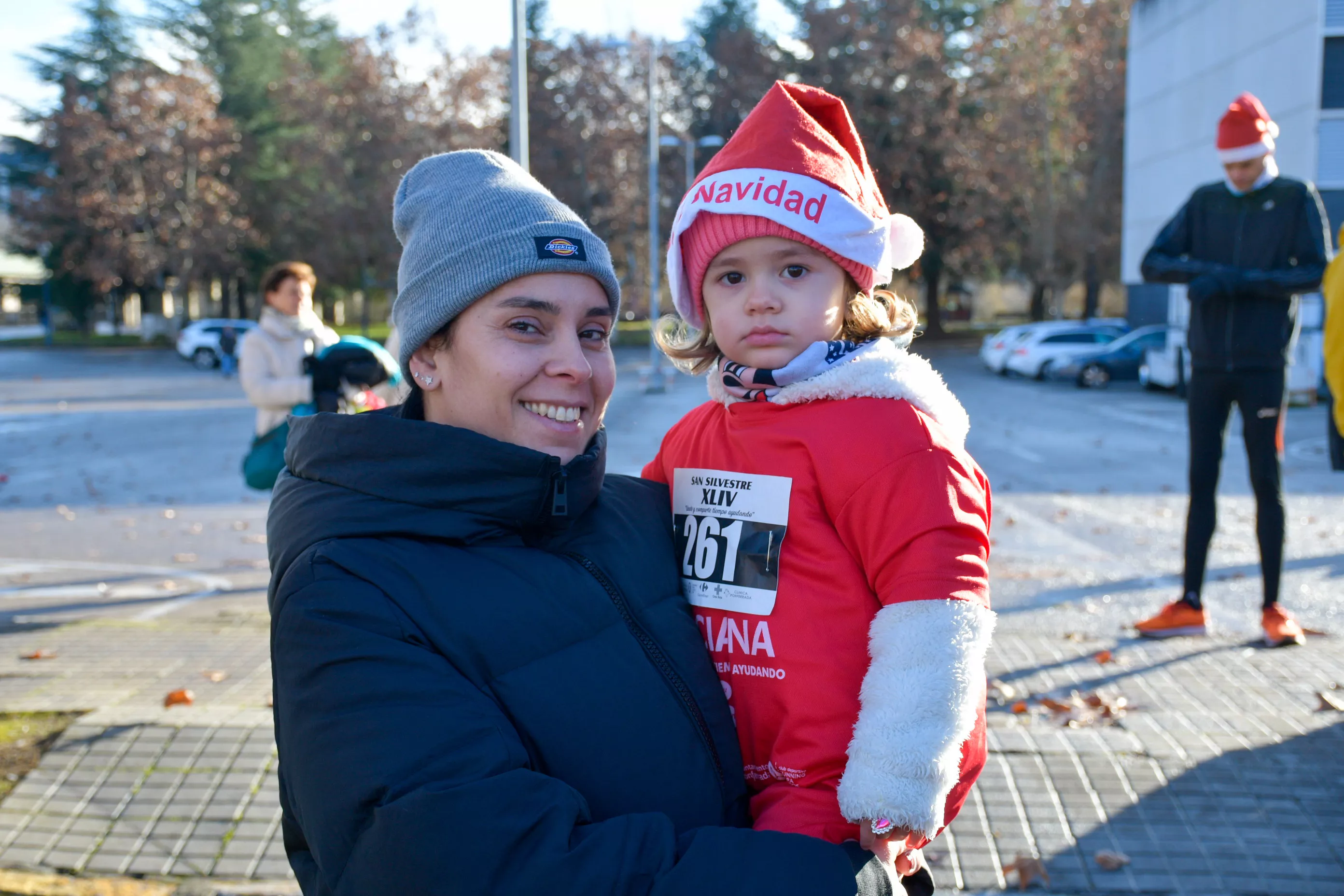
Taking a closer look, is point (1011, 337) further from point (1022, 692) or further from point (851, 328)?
point (851, 328)

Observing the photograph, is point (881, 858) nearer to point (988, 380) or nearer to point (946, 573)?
point (946, 573)

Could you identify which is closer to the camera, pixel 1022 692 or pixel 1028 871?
pixel 1028 871

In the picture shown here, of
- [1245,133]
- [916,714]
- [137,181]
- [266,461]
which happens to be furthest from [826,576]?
[137,181]

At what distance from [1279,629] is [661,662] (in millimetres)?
5112

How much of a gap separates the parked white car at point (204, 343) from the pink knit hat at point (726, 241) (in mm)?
38646

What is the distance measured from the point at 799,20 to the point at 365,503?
1930 inches

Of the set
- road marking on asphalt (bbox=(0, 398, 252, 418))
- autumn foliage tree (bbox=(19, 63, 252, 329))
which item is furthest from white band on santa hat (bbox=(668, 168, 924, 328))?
autumn foliage tree (bbox=(19, 63, 252, 329))

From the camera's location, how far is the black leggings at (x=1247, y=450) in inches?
225

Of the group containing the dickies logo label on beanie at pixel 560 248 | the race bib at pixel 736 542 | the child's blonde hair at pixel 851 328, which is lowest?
the race bib at pixel 736 542

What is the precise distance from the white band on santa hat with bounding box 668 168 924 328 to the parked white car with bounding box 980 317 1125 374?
99.6 ft

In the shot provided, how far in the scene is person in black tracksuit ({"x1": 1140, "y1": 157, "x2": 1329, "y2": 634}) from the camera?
5.65 meters

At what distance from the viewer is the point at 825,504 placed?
202 centimetres

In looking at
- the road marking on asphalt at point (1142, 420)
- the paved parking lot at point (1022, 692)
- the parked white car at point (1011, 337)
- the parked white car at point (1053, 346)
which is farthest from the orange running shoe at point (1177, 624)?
the parked white car at point (1011, 337)

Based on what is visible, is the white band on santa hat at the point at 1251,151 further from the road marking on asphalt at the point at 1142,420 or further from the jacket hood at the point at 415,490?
the road marking on asphalt at the point at 1142,420
